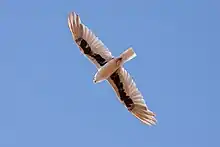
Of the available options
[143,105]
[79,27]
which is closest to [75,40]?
[79,27]

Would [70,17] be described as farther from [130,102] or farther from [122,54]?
[130,102]

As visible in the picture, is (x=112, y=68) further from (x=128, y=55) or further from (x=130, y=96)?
(x=130, y=96)

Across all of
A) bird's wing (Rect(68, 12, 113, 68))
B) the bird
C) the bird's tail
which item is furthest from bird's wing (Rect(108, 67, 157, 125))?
the bird's tail

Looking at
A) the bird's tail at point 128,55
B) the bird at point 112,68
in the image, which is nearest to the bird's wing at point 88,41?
the bird at point 112,68

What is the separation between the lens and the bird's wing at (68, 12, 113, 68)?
20.9 m

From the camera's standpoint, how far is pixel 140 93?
22.0m

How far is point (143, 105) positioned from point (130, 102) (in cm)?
50

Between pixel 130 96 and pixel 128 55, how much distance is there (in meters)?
2.37

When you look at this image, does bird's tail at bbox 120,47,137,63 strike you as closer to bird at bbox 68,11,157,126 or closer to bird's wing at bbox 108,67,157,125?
bird at bbox 68,11,157,126

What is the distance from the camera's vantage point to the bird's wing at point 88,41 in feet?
68.6

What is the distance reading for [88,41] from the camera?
21.1m

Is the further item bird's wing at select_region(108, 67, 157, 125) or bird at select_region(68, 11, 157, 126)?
bird's wing at select_region(108, 67, 157, 125)

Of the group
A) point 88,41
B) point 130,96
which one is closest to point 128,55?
point 88,41

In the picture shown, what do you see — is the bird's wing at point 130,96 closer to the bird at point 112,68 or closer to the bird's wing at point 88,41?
the bird at point 112,68
